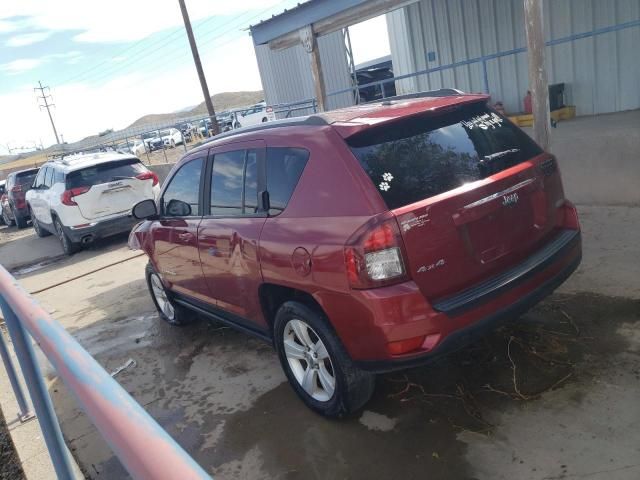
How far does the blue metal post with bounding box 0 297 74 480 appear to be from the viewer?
2.52 m

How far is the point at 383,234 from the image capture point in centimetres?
274

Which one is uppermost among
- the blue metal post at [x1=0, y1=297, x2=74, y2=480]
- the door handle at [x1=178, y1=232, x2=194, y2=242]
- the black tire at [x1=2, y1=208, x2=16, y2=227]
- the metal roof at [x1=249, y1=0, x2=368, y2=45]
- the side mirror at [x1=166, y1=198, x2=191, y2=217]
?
the metal roof at [x1=249, y1=0, x2=368, y2=45]

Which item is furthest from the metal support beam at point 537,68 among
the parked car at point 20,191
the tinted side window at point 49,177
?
the parked car at point 20,191

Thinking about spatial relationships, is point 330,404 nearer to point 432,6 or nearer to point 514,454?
point 514,454

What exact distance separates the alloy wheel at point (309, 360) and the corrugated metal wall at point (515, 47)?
7.62 m

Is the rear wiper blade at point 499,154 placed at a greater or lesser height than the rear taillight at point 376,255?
greater

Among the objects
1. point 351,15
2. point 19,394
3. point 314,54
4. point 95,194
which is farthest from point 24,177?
point 19,394

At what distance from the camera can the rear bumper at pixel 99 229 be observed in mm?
10133

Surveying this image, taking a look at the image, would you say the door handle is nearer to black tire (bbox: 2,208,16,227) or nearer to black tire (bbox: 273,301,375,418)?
black tire (bbox: 273,301,375,418)

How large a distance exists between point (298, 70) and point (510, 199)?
56.5 ft

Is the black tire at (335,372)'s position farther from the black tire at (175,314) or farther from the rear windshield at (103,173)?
the rear windshield at (103,173)

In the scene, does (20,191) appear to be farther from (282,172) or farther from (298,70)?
(282,172)

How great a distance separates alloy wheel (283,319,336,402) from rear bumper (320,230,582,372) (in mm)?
356

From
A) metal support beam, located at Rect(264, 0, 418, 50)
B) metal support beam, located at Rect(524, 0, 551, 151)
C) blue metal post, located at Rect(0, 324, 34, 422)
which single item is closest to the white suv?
metal support beam, located at Rect(264, 0, 418, 50)
